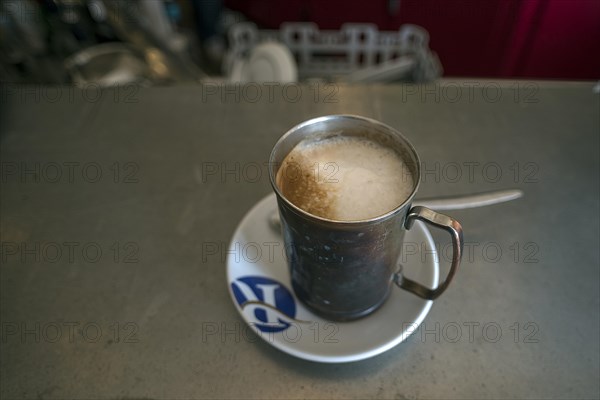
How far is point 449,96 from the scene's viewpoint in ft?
2.73

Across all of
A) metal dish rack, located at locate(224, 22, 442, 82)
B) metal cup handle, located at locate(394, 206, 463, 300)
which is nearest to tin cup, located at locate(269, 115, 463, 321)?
metal cup handle, located at locate(394, 206, 463, 300)

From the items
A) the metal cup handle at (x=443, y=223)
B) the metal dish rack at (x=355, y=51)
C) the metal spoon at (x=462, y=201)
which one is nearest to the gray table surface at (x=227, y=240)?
the metal spoon at (x=462, y=201)

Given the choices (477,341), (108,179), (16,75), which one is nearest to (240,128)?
(108,179)

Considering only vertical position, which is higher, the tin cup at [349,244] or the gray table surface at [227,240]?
the tin cup at [349,244]

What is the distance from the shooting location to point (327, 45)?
118 cm

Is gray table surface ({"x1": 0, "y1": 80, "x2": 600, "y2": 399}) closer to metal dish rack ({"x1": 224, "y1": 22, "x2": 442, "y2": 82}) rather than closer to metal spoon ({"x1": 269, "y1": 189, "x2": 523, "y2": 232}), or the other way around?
metal spoon ({"x1": 269, "y1": 189, "x2": 523, "y2": 232})

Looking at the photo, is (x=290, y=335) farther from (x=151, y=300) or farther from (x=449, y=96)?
(x=449, y=96)

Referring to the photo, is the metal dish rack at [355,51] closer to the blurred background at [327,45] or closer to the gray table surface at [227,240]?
the blurred background at [327,45]

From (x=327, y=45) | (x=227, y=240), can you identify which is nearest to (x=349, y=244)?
(x=227, y=240)

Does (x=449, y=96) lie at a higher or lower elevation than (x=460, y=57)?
higher

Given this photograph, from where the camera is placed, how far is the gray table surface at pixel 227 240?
1.54ft

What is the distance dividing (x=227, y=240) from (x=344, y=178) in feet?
0.79

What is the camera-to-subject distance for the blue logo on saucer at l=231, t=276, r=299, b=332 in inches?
18.7

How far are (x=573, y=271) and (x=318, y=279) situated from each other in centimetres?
38
